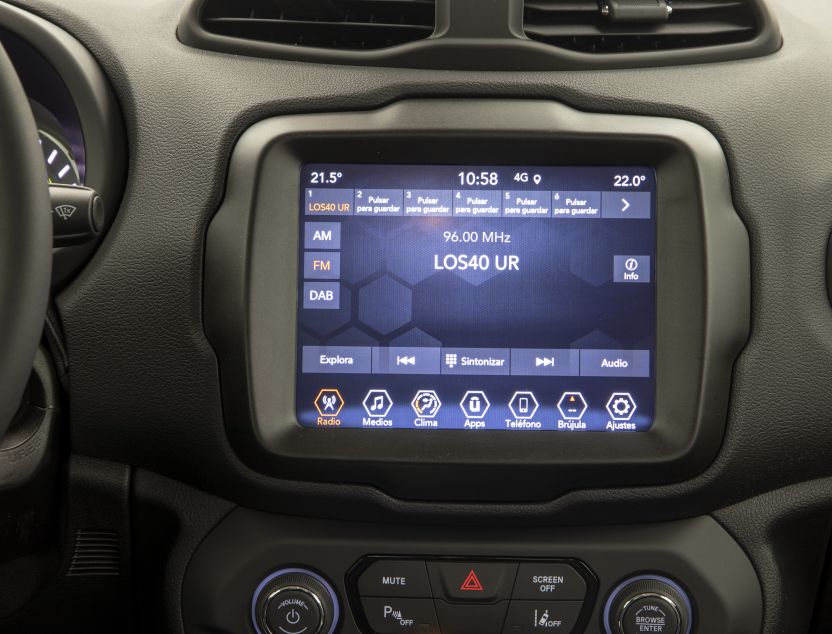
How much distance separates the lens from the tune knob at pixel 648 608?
149 centimetres

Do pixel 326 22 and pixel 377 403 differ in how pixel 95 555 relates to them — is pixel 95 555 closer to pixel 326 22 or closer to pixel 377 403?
pixel 377 403

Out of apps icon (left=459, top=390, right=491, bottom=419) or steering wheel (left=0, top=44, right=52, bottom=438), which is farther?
apps icon (left=459, top=390, right=491, bottom=419)

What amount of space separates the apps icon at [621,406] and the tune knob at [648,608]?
0.24 metres

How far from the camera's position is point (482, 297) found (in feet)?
4.87

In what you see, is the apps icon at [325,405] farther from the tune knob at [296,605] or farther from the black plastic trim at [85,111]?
the black plastic trim at [85,111]

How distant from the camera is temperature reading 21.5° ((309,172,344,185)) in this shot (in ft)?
4.93

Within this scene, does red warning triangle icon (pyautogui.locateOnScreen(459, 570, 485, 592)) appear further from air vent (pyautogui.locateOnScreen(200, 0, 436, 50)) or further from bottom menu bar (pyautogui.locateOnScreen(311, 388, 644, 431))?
air vent (pyautogui.locateOnScreen(200, 0, 436, 50))

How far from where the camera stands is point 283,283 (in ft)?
4.87

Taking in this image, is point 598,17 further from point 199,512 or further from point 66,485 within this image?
point 66,485

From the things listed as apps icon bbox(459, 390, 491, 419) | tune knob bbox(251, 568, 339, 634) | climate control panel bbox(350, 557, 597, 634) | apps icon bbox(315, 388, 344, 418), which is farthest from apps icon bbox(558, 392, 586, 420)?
tune knob bbox(251, 568, 339, 634)

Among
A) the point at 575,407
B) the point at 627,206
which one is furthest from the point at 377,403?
the point at 627,206

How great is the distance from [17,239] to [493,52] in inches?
29.0

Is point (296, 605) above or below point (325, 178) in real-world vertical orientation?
below

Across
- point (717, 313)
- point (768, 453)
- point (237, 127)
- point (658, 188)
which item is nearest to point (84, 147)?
point (237, 127)
